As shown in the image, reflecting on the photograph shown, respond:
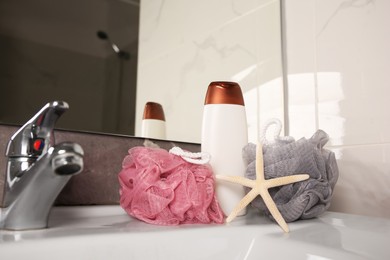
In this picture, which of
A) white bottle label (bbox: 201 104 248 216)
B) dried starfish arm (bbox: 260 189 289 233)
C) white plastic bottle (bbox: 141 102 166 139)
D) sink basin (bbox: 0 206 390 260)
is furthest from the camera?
white plastic bottle (bbox: 141 102 166 139)

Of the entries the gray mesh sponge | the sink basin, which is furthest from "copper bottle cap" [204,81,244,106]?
the sink basin

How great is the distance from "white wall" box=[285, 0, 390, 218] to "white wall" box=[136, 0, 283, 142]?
84mm

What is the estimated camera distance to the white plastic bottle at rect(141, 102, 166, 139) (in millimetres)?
730

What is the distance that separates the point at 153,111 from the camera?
751 mm

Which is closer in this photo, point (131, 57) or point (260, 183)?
point (260, 183)

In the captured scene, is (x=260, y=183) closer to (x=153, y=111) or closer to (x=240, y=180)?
(x=240, y=180)

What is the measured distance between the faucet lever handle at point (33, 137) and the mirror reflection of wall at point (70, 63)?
16cm

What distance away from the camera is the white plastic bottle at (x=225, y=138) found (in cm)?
62

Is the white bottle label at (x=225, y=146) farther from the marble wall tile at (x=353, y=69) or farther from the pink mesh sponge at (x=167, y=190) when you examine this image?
the marble wall tile at (x=353, y=69)

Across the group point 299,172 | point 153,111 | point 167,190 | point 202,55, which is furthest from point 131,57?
point 299,172

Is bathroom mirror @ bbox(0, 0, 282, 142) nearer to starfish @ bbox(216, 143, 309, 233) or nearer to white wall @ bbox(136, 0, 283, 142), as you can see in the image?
white wall @ bbox(136, 0, 283, 142)

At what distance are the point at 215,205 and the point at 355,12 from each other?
59 centimetres

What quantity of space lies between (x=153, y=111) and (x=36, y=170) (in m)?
0.38

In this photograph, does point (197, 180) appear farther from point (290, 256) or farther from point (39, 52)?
point (39, 52)
